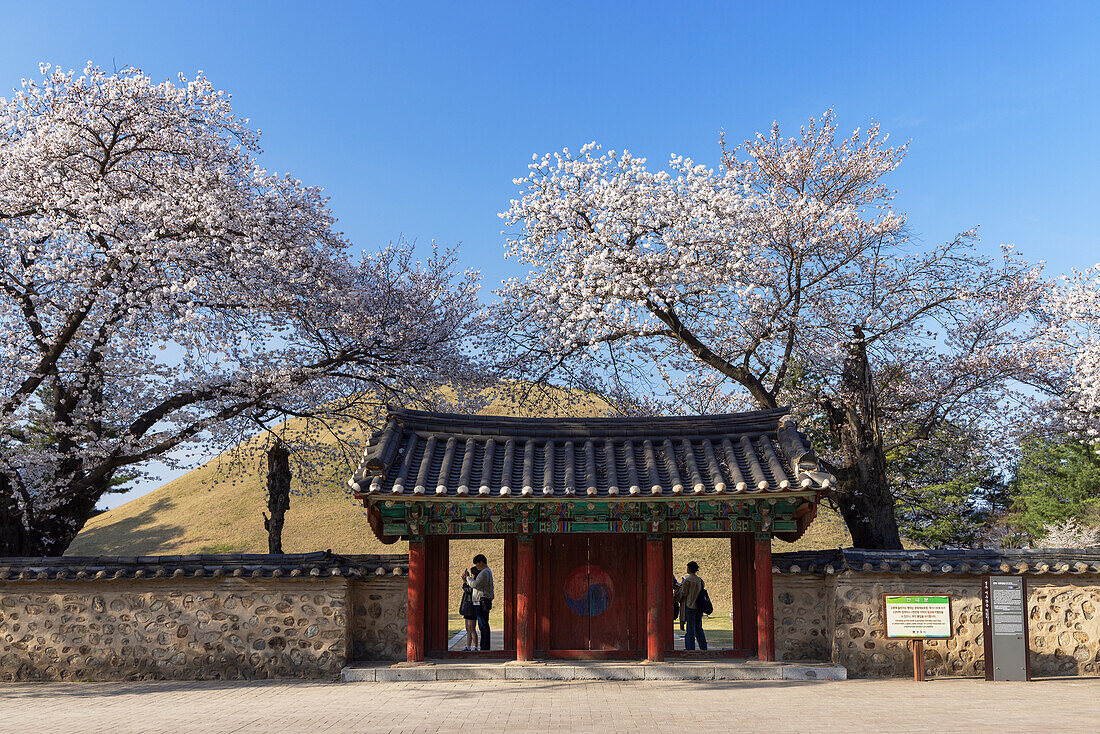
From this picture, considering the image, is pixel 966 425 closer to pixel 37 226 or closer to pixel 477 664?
pixel 477 664

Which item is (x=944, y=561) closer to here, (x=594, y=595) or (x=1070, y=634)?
(x=1070, y=634)

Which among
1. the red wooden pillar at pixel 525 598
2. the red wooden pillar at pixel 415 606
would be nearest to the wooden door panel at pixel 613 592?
the red wooden pillar at pixel 525 598

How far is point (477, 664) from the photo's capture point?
1367cm

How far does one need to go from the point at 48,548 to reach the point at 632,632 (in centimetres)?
1322

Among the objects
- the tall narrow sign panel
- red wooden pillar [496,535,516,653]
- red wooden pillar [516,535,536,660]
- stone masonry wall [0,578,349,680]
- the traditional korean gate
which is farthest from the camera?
red wooden pillar [496,535,516,653]

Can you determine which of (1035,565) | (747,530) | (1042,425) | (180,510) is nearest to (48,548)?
(747,530)

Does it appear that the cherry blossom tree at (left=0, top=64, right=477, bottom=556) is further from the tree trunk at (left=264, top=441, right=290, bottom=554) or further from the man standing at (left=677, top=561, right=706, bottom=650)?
the man standing at (left=677, top=561, right=706, bottom=650)

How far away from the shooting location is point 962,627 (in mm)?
13984

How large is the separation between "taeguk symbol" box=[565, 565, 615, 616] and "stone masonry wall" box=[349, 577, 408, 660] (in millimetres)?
2981

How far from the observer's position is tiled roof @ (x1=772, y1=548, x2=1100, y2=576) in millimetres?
13805

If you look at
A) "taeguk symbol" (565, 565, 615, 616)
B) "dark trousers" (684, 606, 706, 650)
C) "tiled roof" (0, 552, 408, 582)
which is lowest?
"dark trousers" (684, 606, 706, 650)

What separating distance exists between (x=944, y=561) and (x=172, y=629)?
13453 millimetres

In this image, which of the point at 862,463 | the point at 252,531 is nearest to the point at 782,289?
the point at 862,463

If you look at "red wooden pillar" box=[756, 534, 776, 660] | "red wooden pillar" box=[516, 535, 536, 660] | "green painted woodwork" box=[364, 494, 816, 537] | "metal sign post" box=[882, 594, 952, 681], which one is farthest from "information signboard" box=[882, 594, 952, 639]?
"red wooden pillar" box=[516, 535, 536, 660]
